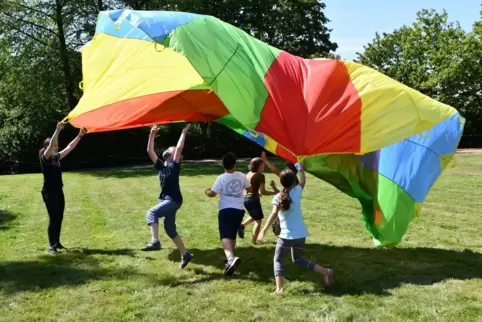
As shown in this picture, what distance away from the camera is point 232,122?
8523 millimetres

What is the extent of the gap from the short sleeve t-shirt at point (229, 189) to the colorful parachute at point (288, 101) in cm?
65

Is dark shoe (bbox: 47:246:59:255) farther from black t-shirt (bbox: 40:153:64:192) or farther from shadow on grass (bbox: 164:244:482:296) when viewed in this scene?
shadow on grass (bbox: 164:244:482:296)

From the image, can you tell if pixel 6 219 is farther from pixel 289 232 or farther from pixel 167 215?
pixel 289 232

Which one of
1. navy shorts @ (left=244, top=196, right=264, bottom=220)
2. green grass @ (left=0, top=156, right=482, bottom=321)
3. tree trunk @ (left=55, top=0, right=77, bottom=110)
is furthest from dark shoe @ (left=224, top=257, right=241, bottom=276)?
tree trunk @ (left=55, top=0, right=77, bottom=110)

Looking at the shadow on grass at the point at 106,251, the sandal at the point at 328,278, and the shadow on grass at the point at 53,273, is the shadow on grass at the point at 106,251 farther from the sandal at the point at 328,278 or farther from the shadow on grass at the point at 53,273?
the sandal at the point at 328,278

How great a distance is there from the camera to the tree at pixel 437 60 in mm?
43875

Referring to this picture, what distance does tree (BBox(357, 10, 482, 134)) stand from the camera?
43.9 m

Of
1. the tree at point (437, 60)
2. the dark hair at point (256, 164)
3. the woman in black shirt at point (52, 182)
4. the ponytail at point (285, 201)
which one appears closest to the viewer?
the ponytail at point (285, 201)

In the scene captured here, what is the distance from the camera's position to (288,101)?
19.8ft

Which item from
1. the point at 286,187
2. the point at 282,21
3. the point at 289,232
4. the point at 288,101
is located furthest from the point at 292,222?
the point at 282,21

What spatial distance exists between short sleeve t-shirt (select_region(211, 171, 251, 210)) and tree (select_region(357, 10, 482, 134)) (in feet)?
132

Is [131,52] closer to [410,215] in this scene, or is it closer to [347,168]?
[347,168]

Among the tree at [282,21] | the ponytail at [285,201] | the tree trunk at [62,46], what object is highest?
the tree at [282,21]

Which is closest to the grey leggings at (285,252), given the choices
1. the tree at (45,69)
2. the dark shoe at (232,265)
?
the dark shoe at (232,265)
